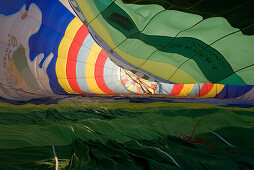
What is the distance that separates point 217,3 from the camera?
132 centimetres

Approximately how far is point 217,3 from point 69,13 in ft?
8.73

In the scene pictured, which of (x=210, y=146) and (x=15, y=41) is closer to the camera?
(x=210, y=146)

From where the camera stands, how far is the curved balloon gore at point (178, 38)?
156cm

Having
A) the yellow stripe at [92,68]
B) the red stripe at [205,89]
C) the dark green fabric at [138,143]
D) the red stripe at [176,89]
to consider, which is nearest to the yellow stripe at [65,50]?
the yellow stripe at [92,68]

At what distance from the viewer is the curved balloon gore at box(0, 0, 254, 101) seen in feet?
9.77

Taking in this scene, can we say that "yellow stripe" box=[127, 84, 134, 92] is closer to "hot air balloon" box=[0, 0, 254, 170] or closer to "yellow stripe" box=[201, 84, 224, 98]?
"hot air balloon" box=[0, 0, 254, 170]

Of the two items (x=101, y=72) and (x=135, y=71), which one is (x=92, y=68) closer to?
(x=101, y=72)

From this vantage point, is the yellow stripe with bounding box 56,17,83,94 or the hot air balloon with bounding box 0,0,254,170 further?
the yellow stripe with bounding box 56,17,83,94

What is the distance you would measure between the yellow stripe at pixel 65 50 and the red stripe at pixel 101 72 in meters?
0.62

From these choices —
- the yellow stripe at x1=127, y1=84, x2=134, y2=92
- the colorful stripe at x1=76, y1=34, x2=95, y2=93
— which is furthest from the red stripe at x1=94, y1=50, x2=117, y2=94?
the yellow stripe at x1=127, y1=84, x2=134, y2=92

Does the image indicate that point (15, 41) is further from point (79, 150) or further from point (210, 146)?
point (210, 146)

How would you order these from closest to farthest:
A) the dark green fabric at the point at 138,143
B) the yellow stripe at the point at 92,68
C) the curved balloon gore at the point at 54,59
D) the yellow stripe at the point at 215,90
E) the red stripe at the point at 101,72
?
the dark green fabric at the point at 138,143
the curved balloon gore at the point at 54,59
the yellow stripe at the point at 92,68
the red stripe at the point at 101,72
the yellow stripe at the point at 215,90

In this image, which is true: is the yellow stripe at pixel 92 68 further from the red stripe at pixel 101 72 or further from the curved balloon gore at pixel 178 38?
the curved balloon gore at pixel 178 38

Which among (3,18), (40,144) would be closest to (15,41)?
(3,18)
